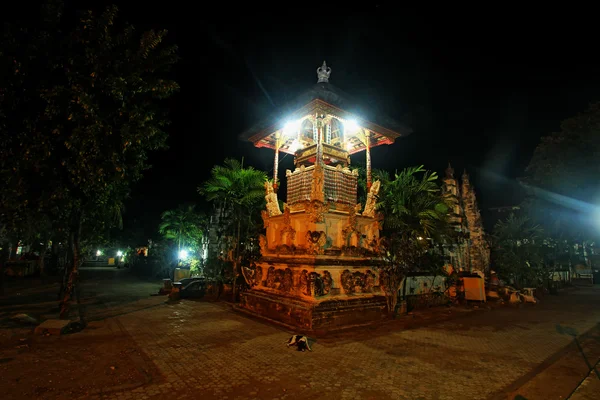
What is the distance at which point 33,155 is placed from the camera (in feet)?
21.0

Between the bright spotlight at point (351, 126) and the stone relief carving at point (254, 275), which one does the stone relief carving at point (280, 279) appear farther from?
the bright spotlight at point (351, 126)

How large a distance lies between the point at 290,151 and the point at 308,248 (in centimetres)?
524

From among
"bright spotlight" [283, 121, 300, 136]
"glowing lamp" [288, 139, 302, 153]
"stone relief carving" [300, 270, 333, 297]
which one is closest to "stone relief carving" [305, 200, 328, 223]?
"stone relief carving" [300, 270, 333, 297]

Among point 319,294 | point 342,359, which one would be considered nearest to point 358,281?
point 319,294

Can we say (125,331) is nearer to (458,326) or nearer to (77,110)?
(77,110)

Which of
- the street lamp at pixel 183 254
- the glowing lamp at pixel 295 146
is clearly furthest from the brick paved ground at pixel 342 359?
the street lamp at pixel 183 254

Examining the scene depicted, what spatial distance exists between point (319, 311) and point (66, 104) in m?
7.57

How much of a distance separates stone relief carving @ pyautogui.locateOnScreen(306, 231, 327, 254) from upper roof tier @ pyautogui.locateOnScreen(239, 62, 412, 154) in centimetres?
383

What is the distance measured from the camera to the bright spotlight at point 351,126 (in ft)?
33.9

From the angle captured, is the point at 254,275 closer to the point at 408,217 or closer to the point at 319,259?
the point at 319,259

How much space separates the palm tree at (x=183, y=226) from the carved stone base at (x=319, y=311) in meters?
21.0

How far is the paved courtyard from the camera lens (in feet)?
14.1

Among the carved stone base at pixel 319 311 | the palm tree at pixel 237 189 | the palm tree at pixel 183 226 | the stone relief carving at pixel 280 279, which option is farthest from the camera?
the palm tree at pixel 183 226

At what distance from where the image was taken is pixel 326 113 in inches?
376
